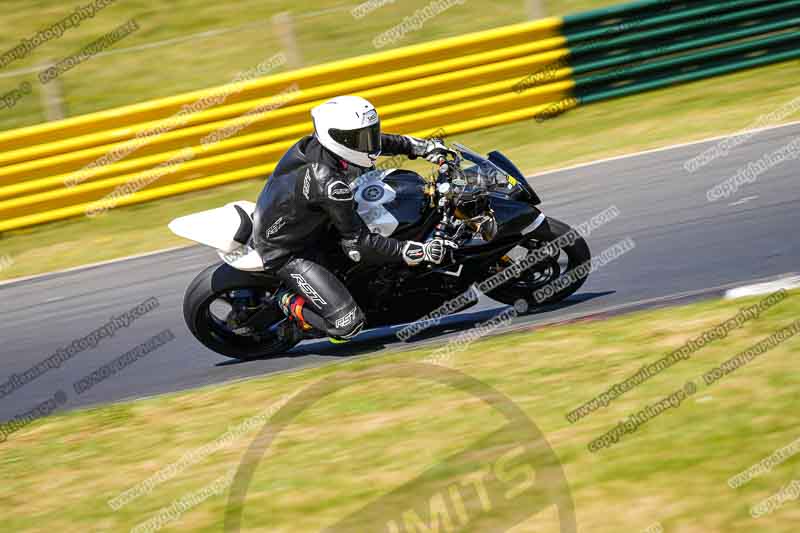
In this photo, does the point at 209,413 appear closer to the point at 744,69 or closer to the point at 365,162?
the point at 365,162

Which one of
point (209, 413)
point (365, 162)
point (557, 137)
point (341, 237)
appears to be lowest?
point (557, 137)

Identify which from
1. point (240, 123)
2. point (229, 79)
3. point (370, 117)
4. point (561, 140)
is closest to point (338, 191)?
point (370, 117)

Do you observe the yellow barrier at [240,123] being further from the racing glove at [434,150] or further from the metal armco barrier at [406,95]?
the racing glove at [434,150]

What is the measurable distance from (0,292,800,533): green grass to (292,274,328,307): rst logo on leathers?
0.49m

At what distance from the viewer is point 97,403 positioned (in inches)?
298

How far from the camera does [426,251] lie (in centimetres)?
696

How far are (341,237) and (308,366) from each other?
99cm

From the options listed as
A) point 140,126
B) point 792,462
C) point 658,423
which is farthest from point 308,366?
point 140,126

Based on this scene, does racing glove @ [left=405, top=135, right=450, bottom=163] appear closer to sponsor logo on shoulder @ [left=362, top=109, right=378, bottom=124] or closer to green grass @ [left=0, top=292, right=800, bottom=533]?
sponsor logo on shoulder @ [left=362, top=109, right=378, bottom=124]

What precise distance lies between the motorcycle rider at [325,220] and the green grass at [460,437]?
0.45 metres

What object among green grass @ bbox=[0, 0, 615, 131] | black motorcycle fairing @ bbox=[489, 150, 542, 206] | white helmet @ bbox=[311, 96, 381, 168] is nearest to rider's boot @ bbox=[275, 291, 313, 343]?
white helmet @ bbox=[311, 96, 381, 168]

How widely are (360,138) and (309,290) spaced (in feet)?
3.66

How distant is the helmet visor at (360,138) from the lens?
683 cm

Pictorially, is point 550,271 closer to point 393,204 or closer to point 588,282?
point 588,282
